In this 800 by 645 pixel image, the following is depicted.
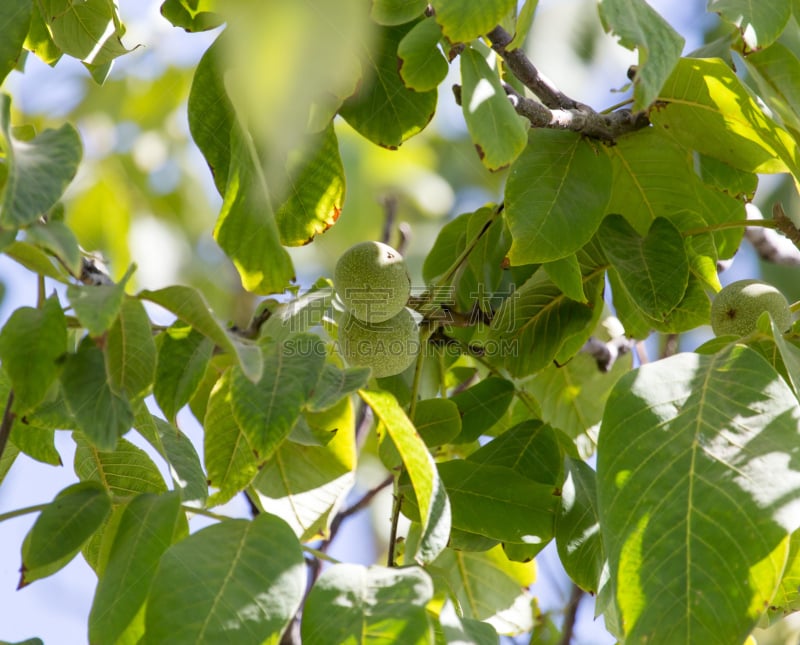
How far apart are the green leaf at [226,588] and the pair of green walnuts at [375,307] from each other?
384mm

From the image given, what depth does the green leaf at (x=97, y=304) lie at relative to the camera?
2.14ft

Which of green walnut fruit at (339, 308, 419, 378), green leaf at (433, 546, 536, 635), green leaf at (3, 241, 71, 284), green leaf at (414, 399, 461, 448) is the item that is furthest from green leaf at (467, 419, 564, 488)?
green leaf at (3, 241, 71, 284)

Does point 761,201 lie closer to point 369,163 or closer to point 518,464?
point 369,163

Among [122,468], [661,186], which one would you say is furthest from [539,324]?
[122,468]

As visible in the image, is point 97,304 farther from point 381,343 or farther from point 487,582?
point 487,582

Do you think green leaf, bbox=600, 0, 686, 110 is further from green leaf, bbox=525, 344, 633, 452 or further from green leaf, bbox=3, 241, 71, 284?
green leaf, bbox=525, 344, 633, 452

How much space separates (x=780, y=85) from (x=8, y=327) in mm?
926

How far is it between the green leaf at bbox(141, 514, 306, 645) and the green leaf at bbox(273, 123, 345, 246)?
0.43 meters

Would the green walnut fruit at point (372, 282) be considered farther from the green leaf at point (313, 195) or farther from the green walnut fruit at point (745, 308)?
the green walnut fruit at point (745, 308)

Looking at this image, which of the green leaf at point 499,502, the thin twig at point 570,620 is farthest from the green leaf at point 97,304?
the thin twig at point 570,620

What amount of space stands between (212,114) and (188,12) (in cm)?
12

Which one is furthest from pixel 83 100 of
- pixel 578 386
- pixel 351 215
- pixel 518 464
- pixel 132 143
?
pixel 518 464

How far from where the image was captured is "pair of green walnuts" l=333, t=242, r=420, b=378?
1.12 m

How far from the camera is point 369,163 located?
145 inches
